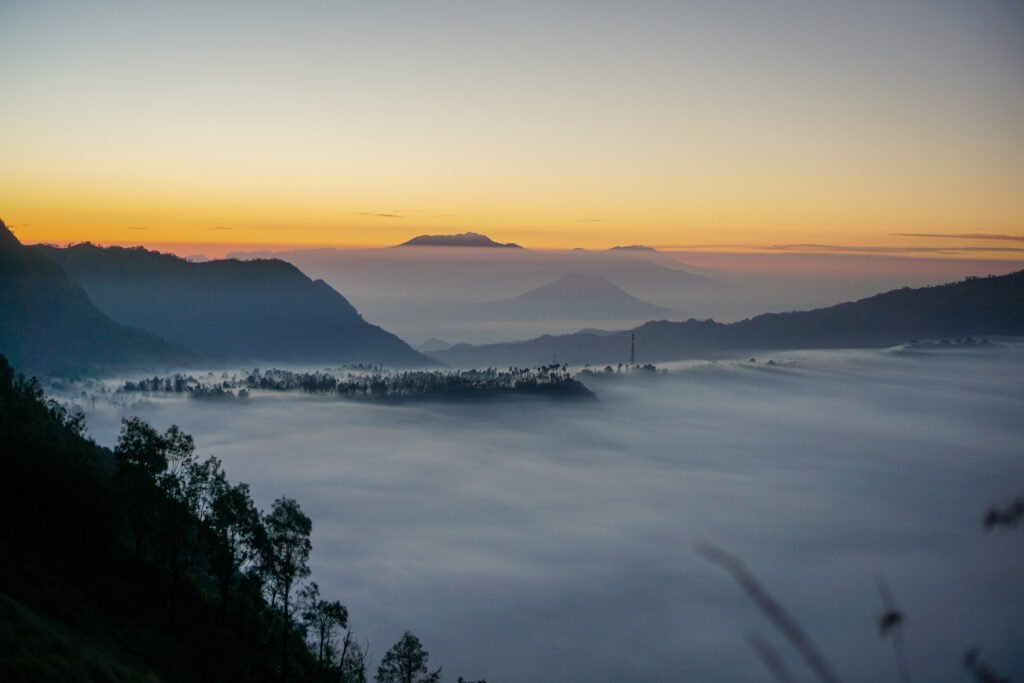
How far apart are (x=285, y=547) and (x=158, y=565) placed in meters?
7.12

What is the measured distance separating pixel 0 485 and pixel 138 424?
286 inches

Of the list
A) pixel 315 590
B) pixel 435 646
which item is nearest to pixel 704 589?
pixel 435 646

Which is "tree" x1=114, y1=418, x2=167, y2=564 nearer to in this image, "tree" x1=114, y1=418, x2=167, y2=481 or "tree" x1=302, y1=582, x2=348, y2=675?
"tree" x1=114, y1=418, x2=167, y2=481

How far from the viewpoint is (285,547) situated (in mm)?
39594

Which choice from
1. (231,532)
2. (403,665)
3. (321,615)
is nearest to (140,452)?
(231,532)

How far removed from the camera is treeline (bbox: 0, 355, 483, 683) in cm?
3300

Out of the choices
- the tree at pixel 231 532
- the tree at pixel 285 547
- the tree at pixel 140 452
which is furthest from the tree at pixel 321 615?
the tree at pixel 140 452

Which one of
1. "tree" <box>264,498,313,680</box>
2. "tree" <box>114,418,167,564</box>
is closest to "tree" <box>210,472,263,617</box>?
"tree" <box>264,498,313,680</box>

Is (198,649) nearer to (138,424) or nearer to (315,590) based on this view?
(315,590)

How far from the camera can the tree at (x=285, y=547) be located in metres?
39.1

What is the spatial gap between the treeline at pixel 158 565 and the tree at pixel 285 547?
2.2 inches

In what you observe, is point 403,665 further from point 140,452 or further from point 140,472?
point 140,452

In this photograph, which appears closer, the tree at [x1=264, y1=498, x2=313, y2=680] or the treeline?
the treeline

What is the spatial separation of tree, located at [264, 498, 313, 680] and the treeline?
6 cm
